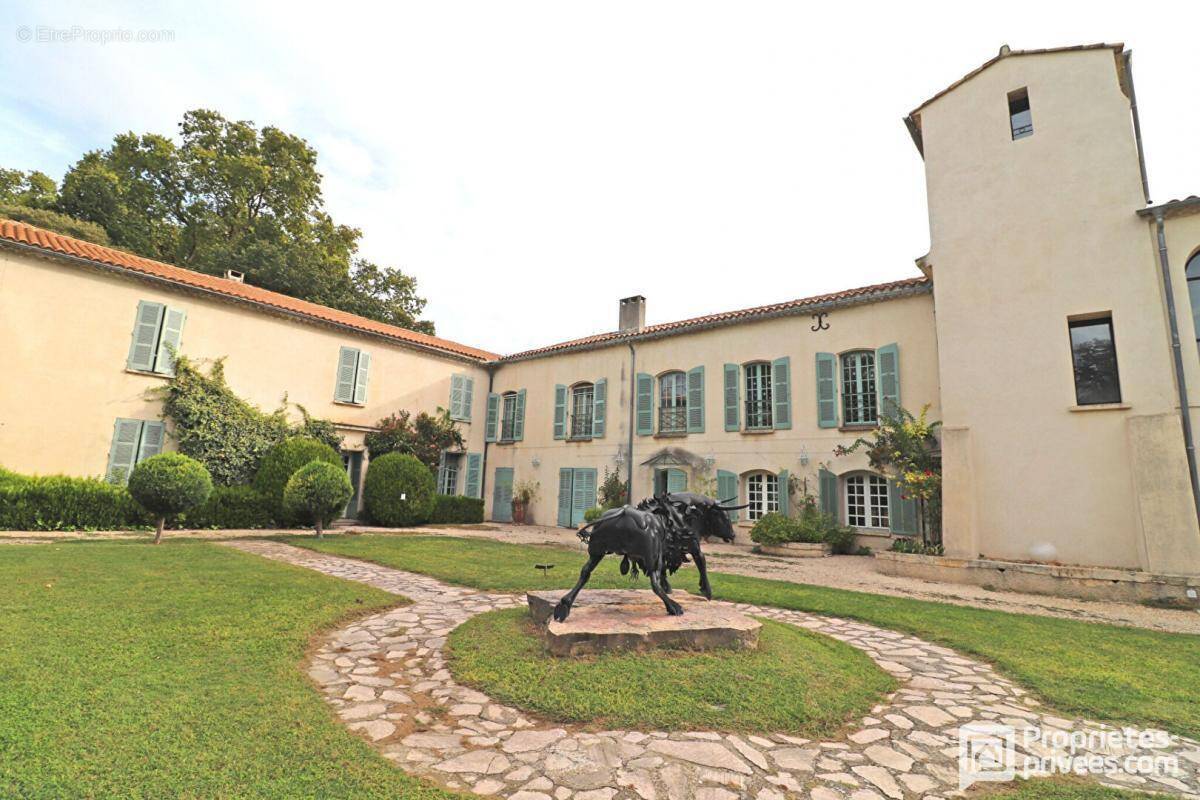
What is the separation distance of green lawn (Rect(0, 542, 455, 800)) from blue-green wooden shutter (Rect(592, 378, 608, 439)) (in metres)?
11.8

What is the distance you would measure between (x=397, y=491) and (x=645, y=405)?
7.98 m

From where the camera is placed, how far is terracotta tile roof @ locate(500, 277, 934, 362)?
40.2 ft

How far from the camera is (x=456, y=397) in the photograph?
19.8 metres

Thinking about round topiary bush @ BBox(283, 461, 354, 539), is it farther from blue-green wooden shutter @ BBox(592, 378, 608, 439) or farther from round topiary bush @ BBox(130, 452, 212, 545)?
blue-green wooden shutter @ BBox(592, 378, 608, 439)

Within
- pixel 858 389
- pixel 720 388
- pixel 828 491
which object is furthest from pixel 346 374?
pixel 858 389

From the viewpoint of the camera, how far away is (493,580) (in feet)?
24.3

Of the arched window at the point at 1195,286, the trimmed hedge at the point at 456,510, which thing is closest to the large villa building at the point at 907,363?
the arched window at the point at 1195,286

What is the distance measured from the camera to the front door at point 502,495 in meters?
19.4

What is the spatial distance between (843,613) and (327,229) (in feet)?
94.6

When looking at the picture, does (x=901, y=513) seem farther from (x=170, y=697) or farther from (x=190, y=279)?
(x=190, y=279)

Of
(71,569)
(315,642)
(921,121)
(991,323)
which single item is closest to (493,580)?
(315,642)

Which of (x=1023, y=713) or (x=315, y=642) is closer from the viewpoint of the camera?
(x=1023, y=713)

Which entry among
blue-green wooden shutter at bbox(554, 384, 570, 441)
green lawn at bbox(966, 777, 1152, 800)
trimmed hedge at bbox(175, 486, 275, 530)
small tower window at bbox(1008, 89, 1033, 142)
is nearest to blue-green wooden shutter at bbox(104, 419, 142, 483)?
trimmed hedge at bbox(175, 486, 275, 530)

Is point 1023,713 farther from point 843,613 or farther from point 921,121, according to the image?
point 921,121
